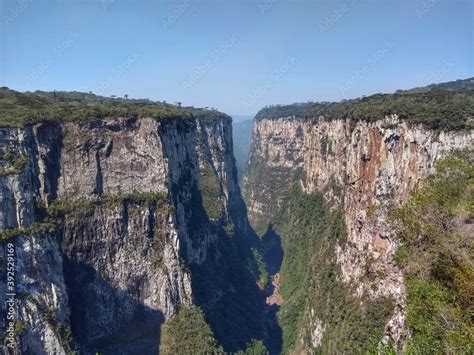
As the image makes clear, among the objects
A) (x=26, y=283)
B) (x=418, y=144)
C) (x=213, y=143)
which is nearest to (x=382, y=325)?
(x=418, y=144)

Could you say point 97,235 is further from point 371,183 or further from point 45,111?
point 371,183

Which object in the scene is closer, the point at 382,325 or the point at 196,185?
the point at 382,325

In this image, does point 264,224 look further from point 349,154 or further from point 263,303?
point 349,154

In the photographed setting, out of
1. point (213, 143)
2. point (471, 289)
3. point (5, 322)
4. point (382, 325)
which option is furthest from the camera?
point (213, 143)

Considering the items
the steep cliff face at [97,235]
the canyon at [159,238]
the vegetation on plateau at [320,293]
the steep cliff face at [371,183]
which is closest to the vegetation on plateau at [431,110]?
the canyon at [159,238]

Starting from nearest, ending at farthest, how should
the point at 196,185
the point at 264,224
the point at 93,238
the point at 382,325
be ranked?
the point at 382,325 < the point at 93,238 < the point at 196,185 < the point at 264,224

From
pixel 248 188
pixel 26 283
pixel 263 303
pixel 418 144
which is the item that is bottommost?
pixel 263 303

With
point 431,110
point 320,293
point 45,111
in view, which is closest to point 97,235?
point 45,111
